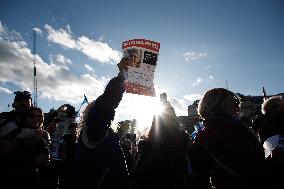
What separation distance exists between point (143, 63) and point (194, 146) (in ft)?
7.52

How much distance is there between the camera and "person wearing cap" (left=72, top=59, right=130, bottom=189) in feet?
7.61

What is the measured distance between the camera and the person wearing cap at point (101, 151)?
2318mm

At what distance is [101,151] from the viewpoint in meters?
2.42

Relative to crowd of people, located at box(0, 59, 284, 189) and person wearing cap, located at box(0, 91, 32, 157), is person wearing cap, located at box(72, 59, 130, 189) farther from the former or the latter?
person wearing cap, located at box(0, 91, 32, 157)

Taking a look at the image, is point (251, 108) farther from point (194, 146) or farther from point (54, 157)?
point (194, 146)

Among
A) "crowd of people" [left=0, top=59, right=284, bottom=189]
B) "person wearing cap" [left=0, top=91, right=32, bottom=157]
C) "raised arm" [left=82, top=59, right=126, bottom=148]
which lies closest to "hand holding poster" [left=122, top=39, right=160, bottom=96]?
"crowd of people" [left=0, top=59, right=284, bottom=189]

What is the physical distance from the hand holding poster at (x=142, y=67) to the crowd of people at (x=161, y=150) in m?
0.57

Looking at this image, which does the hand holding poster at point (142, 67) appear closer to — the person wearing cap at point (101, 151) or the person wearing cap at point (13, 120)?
the person wearing cap at point (13, 120)

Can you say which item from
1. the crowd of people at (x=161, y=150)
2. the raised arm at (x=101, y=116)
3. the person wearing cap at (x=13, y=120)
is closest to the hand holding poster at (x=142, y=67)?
the crowd of people at (x=161, y=150)

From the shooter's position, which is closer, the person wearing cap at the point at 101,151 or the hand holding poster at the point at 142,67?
the person wearing cap at the point at 101,151

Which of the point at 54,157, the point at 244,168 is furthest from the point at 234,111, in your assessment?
the point at 54,157

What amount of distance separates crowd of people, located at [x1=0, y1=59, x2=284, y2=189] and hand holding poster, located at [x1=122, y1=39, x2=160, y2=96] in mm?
567

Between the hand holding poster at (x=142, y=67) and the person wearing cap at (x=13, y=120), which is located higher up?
the hand holding poster at (x=142, y=67)

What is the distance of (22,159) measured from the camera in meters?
3.99
